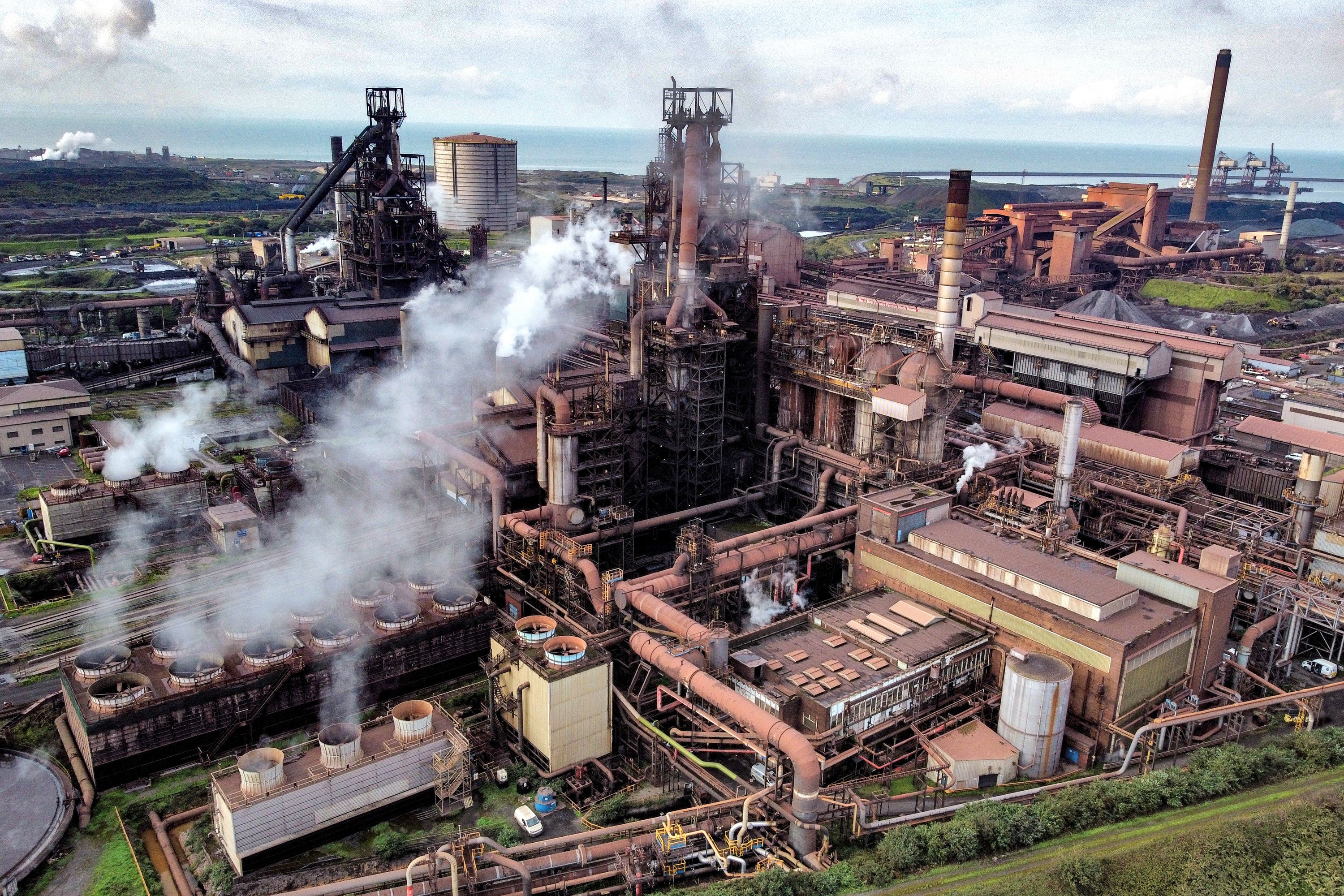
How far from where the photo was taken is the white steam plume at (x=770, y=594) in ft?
117

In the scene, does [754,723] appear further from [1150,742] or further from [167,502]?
[167,502]

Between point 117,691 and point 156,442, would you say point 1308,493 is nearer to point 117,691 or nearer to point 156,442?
point 117,691

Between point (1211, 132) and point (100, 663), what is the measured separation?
123226mm

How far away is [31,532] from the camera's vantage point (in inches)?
1678

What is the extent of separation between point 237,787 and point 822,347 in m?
30.9

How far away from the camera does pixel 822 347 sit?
1783 inches

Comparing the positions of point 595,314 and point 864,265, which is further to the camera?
point 864,265

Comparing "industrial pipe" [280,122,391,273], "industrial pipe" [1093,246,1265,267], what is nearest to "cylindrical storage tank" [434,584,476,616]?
"industrial pipe" [280,122,391,273]

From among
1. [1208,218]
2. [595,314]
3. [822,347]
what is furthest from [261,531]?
[1208,218]

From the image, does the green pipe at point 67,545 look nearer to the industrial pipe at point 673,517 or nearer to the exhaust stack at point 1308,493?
the industrial pipe at point 673,517

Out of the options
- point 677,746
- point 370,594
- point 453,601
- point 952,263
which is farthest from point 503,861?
point 952,263

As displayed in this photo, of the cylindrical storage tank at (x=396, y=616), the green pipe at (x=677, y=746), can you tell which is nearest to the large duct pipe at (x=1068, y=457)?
the green pipe at (x=677, y=746)

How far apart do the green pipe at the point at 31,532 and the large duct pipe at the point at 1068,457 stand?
4413 centimetres

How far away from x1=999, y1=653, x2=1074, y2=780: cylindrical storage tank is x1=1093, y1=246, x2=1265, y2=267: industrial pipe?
267 ft
